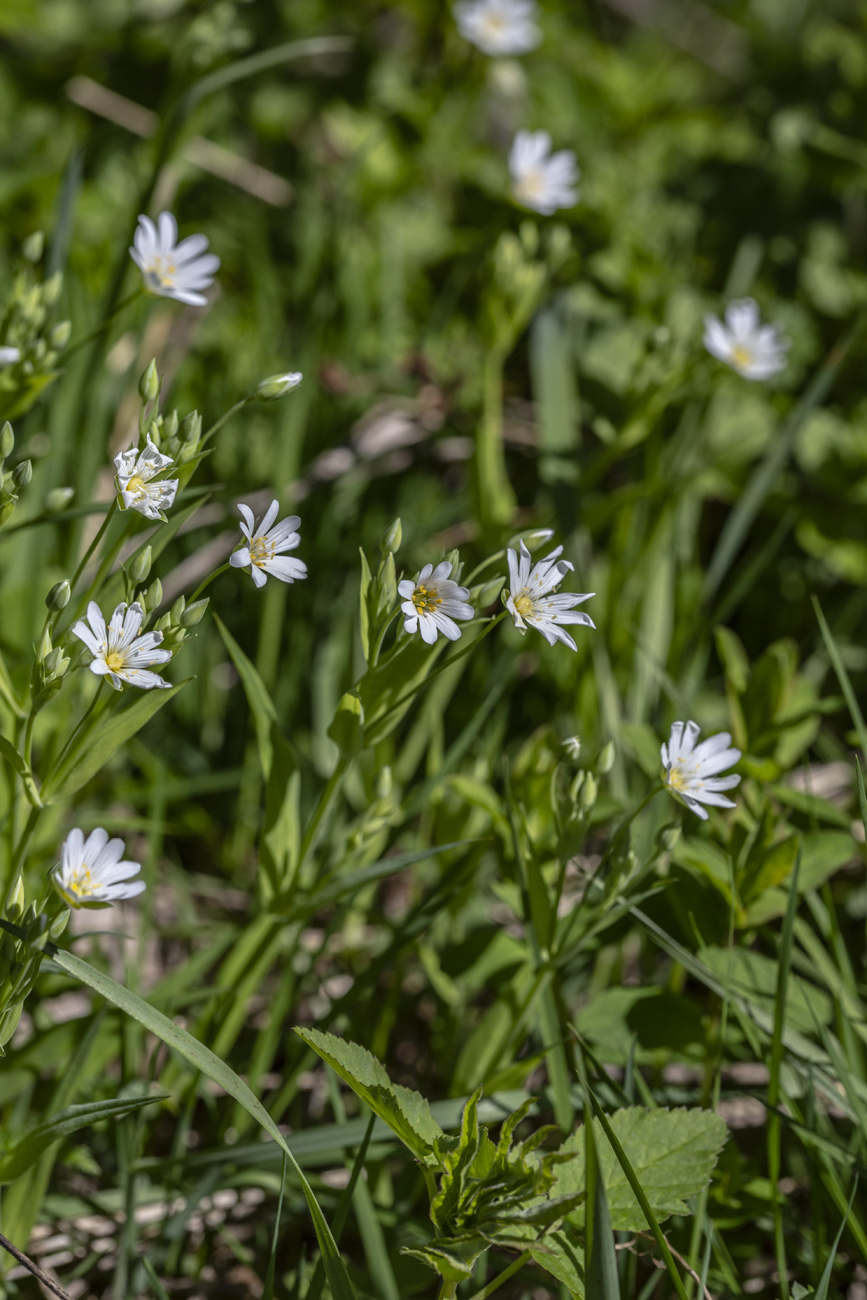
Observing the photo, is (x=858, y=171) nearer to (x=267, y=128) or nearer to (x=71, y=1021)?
(x=267, y=128)

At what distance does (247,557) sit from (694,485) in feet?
5.62

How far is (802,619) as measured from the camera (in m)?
2.72

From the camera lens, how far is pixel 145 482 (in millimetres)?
1267

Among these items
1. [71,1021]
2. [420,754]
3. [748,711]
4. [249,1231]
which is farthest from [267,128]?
[249,1231]

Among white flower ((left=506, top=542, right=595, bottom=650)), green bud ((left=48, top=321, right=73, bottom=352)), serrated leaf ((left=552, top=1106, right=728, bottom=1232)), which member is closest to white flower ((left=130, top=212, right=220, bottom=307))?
green bud ((left=48, top=321, right=73, bottom=352))

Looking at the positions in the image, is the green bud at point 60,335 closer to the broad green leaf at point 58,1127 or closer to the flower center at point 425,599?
the flower center at point 425,599

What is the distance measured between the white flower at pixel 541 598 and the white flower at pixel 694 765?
220 millimetres

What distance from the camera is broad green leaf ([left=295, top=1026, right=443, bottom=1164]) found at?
44.7 inches

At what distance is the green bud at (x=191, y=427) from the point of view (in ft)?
4.36

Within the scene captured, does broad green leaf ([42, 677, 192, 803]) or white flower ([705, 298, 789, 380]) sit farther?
white flower ([705, 298, 789, 380])

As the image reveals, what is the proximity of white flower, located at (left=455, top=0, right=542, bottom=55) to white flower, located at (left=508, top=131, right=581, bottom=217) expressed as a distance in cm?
65

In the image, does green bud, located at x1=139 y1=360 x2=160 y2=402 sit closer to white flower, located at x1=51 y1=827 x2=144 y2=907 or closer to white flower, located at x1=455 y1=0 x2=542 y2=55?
white flower, located at x1=51 y1=827 x2=144 y2=907

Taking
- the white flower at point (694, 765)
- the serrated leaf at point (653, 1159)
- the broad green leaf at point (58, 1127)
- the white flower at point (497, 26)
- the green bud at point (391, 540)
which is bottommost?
the broad green leaf at point (58, 1127)

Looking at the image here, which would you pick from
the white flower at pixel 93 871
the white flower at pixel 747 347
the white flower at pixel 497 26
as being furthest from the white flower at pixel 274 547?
the white flower at pixel 497 26
